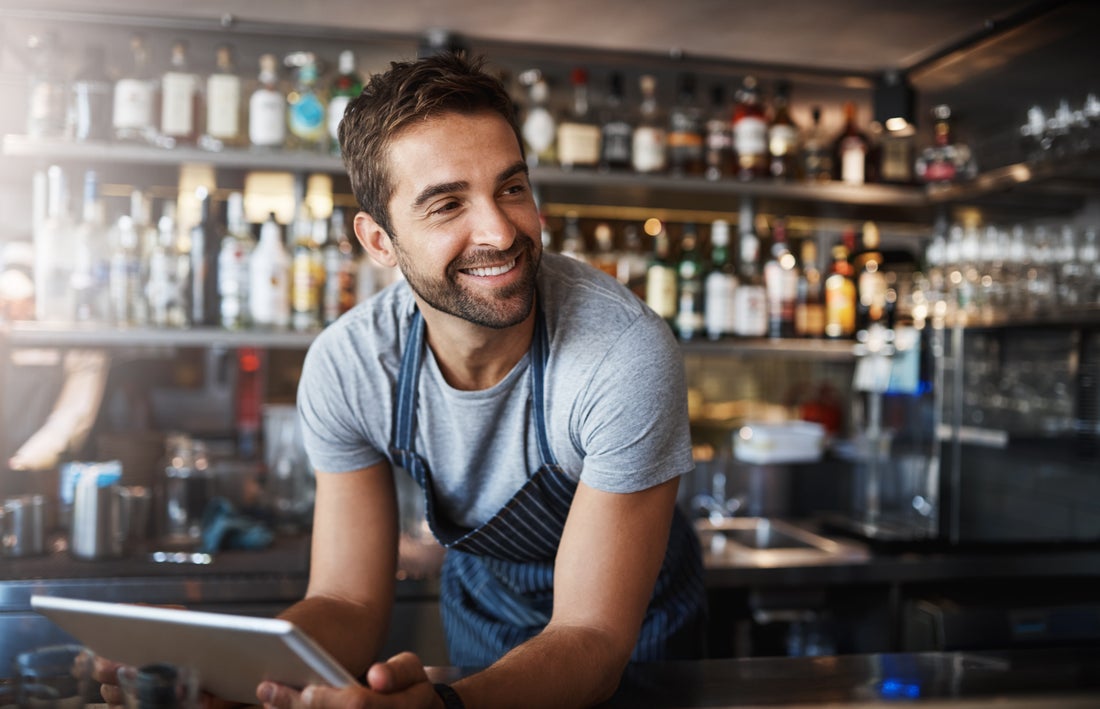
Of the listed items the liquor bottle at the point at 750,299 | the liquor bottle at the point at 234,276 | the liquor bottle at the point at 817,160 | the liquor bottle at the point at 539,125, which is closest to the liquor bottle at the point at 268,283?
the liquor bottle at the point at 234,276

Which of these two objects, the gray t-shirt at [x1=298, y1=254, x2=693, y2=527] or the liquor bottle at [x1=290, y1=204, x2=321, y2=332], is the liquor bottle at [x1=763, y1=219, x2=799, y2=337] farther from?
the gray t-shirt at [x1=298, y1=254, x2=693, y2=527]

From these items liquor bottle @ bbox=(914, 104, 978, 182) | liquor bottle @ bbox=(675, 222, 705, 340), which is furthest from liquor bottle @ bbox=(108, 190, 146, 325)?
liquor bottle @ bbox=(914, 104, 978, 182)

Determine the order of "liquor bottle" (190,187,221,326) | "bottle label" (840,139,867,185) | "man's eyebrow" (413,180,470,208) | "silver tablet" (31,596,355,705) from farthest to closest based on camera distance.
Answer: "bottle label" (840,139,867,185) < "liquor bottle" (190,187,221,326) < "man's eyebrow" (413,180,470,208) < "silver tablet" (31,596,355,705)

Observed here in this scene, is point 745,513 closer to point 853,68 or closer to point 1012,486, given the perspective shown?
point 1012,486

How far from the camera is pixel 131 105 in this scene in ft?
7.14

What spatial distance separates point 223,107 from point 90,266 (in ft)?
1.60

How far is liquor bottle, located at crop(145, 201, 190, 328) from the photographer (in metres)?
2.23

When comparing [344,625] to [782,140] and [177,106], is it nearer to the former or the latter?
[177,106]

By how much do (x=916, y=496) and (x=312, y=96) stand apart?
1886 millimetres

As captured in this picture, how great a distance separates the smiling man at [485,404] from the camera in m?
1.07

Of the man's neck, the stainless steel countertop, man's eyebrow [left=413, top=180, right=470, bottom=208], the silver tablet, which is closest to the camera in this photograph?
the silver tablet

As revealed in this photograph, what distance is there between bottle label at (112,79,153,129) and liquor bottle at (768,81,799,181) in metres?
1.59

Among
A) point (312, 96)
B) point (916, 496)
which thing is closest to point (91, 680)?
point (312, 96)

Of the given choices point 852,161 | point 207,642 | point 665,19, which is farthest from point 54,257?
point 852,161
